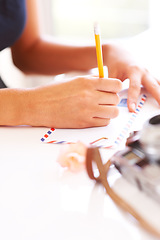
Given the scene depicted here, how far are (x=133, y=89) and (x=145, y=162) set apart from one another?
0.34 m

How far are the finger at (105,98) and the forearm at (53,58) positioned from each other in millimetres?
313

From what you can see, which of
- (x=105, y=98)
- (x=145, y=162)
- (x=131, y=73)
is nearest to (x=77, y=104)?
(x=105, y=98)

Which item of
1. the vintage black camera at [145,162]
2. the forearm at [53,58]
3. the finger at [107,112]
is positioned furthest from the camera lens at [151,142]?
the forearm at [53,58]

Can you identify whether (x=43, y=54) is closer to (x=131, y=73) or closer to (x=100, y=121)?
(x=131, y=73)

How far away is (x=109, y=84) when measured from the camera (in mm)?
732

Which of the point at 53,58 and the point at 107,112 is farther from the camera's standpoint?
the point at 53,58

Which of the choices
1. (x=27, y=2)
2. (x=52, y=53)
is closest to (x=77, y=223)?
(x=52, y=53)

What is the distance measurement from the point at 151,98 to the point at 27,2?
2.05 feet

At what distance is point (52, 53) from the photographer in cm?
114

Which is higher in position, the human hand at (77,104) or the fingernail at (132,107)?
the human hand at (77,104)

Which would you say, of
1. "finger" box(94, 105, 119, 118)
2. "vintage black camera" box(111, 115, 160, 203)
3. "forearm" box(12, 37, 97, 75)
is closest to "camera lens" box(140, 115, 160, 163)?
"vintage black camera" box(111, 115, 160, 203)

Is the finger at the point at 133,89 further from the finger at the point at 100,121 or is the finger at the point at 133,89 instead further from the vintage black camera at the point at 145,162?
the vintage black camera at the point at 145,162

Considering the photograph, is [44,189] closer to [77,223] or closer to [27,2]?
[77,223]

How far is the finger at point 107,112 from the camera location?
0.73m
